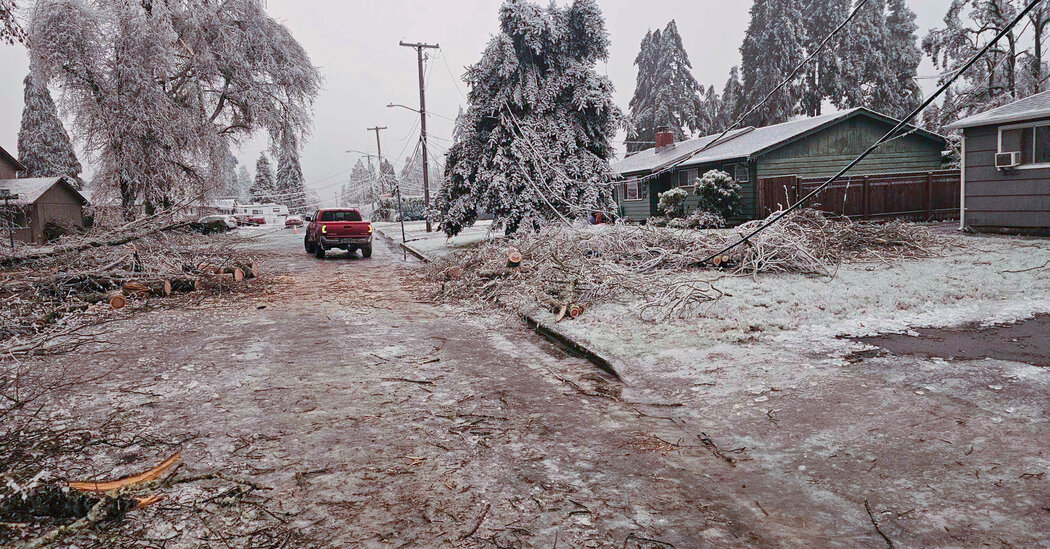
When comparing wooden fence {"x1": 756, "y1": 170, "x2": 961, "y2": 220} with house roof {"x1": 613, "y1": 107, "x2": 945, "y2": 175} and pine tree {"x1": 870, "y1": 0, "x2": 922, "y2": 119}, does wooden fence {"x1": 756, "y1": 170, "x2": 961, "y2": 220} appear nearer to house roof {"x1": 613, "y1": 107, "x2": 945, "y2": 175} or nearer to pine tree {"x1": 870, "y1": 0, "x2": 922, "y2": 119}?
house roof {"x1": 613, "y1": 107, "x2": 945, "y2": 175}

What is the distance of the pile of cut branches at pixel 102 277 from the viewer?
8773 mm

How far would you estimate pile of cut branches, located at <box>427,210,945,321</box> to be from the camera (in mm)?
9234

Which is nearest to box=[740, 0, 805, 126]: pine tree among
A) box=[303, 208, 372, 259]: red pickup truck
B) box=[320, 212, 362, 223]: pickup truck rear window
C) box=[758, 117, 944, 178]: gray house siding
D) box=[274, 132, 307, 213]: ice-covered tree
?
box=[758, 117, 944, 178]: gray house siding

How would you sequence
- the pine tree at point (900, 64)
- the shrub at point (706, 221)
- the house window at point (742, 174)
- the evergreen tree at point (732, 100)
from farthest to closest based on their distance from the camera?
the evergreen tree at point (732, 100) < the pine tree at point (900, 64) < the house window at point (742, 174) < the shrub at point (706, 221)

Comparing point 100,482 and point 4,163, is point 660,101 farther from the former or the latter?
point 100,482

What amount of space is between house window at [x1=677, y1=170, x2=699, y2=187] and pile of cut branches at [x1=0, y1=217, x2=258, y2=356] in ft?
64.6

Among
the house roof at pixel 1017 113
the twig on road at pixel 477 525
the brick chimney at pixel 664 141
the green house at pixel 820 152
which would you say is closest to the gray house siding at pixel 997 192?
the house roof at pixel 1017 113

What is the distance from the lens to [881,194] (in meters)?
20.5

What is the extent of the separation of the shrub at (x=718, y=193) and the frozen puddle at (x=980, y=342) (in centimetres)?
1622

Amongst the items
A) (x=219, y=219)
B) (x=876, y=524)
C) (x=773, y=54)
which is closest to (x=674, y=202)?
(x=876, y=524)

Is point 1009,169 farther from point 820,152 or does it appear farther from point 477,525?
point 477,525

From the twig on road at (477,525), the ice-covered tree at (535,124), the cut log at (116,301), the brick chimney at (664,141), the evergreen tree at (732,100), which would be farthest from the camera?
the evergreen tree at (732,100)

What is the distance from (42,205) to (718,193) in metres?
32.5

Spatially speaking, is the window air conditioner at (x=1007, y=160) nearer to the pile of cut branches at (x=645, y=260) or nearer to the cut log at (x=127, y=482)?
the pile of cut branches at (x=645, y=260)
